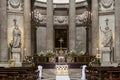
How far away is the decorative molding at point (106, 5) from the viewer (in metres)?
38.0

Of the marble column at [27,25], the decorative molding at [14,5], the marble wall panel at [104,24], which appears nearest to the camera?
the marble wall panel at [104,24]

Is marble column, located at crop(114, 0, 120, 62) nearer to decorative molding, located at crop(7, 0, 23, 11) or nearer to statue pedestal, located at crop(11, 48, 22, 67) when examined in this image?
statue pedestal, located at crop(11, 48, 22, 67)

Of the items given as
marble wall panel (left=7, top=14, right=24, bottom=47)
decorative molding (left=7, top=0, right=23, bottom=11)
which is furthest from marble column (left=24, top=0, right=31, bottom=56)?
decorative molding (left=7, top=0, right=23, bottom=11)

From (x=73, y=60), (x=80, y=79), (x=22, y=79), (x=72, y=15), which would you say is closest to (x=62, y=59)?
(x=73, y=60)

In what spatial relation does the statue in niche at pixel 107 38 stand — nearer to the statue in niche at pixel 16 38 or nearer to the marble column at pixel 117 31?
the marble column at pixel 117 31

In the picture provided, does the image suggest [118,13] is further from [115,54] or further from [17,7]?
[17,7]

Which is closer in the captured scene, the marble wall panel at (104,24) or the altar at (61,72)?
the altar at (61,72)

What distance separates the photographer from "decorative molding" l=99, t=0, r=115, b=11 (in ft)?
125

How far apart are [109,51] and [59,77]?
1413 centimetres

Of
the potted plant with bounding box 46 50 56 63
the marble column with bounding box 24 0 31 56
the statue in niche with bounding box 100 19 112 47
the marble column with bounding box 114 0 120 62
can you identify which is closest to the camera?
the marble column with bounding box 114 0 120 62

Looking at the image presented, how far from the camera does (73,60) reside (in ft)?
140

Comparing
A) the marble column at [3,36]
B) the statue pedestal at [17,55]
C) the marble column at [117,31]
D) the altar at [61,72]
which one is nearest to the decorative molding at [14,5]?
the marble column at [3,36]

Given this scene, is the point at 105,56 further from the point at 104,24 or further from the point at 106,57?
the point at 104,24

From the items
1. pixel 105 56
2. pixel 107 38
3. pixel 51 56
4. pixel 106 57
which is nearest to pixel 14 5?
pixel 51 56
